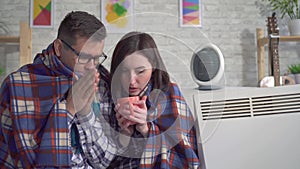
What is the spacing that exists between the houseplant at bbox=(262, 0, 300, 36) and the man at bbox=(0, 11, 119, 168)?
4.44 ft

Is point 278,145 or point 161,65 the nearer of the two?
point 161,65

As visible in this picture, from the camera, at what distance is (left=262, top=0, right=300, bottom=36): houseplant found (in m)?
1.92

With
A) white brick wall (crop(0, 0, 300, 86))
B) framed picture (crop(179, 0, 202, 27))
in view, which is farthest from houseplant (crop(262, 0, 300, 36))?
framed picture (crop(179, 0, 202, 27))

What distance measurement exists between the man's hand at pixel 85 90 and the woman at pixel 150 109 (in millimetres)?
49

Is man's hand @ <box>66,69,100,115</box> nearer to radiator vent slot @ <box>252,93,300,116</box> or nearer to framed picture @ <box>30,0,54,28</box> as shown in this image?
radiator vent slot @ <box>252,93,300,116</box>

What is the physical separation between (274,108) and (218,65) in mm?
240

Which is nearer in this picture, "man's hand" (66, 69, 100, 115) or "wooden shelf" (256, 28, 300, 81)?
"man's hand" (66, 69, 100, 115)

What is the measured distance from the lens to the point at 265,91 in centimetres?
117

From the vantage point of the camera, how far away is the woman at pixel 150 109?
0.81 m

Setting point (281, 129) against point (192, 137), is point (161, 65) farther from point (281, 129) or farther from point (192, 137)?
point (281, 129)

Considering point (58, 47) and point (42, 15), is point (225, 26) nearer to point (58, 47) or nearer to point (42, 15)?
point (42, 15)

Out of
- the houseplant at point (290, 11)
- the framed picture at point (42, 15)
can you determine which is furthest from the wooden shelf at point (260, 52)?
the framed picture at point (42, 15)

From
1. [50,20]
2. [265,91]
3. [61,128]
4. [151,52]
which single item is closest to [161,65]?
[151,52]

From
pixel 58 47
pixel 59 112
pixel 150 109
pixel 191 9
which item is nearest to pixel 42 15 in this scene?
pixel 191 9
